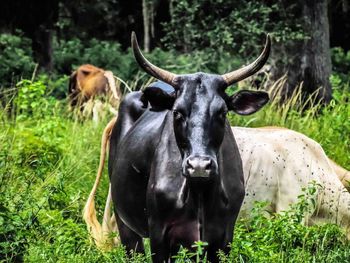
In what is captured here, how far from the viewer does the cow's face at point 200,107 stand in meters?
6.02

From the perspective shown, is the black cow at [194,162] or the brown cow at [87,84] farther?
the brown cow at [87,84]

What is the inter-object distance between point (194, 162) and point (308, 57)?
10.2m

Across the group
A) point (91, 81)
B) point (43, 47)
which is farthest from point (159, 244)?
point (43, 47)

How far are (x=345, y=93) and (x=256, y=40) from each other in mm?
3045

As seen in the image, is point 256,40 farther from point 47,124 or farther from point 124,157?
point 124,157

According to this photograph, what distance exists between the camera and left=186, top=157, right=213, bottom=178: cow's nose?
5945mm

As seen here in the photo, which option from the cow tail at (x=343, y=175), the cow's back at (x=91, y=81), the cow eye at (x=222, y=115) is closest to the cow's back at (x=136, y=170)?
the cow eye at (x=222, y=115)

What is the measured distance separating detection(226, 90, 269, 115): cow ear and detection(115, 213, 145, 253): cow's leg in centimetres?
204

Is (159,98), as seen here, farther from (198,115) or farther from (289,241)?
(289,241)

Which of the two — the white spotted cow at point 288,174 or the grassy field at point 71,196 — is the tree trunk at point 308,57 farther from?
the white spotted cow at point 288,174

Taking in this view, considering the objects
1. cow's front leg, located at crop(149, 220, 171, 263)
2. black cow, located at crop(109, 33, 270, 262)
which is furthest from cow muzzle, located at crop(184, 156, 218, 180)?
cow's front leg, located at crop(149, 220, 171, 263)

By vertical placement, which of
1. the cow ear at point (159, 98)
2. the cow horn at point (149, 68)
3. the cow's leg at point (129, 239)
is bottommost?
the cow's leg at point (129, 239)

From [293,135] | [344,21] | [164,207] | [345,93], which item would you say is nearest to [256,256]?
[164,207]

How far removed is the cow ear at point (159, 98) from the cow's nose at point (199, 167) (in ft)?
2.50
